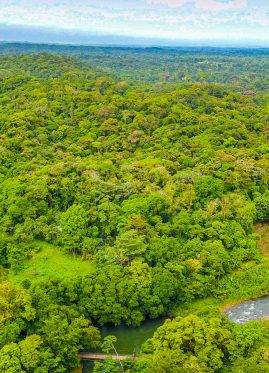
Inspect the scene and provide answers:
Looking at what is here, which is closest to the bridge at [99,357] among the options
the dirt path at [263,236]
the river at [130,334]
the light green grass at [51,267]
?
the river at [130,334]

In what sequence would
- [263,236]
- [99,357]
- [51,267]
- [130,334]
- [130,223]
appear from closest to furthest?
[99,357] < [130,334] < [51,267] < [130,223] < [263,236]

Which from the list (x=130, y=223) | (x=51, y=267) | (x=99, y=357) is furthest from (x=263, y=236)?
(x=99, y=357)

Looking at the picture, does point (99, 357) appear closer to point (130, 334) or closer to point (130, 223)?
point (130, 334)

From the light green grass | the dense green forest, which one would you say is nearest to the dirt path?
the dense green forest

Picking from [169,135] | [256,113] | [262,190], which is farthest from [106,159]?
[256,113]

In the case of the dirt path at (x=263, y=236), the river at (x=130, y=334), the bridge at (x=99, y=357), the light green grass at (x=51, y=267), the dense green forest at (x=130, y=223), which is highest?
the dense green forest at (x=130, y=223)

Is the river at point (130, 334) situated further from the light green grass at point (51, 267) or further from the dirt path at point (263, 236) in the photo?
the dirt path at point (263, 236)
